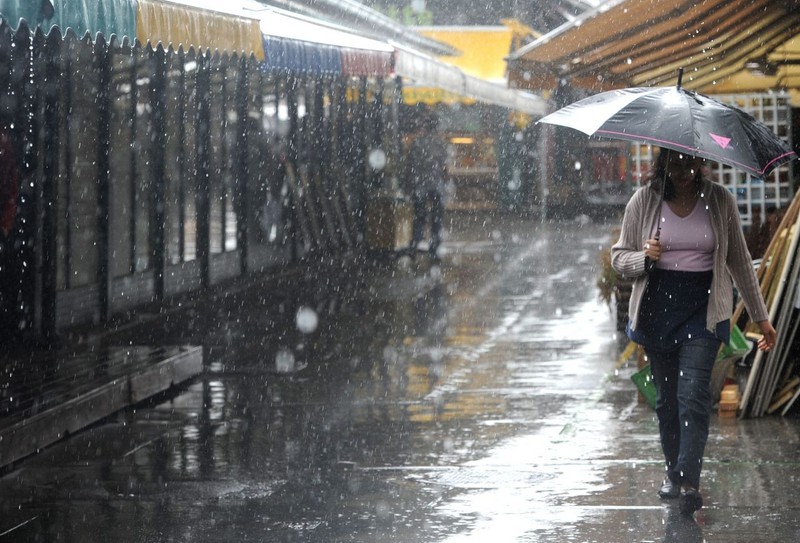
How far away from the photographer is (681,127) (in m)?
5.90

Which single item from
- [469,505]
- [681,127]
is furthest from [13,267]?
[681,127]

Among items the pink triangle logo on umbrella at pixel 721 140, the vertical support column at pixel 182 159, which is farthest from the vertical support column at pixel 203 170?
the pink triangle logo on umbrella at pixel 721 140

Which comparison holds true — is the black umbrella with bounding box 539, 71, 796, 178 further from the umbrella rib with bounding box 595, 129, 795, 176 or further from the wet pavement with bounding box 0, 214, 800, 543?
the wet pavement with bounding box 0, 214, 800, 543

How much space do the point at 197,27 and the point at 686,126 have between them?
4544mm

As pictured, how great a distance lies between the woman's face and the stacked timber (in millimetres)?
2216

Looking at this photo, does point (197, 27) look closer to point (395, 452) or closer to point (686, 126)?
point (395, 452)

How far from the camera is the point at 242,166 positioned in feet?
59.6

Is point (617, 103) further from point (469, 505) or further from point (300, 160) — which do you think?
point (300, 160)

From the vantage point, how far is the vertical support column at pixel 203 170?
16391mm

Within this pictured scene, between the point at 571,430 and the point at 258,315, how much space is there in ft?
21.7

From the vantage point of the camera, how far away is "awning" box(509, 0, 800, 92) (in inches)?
481

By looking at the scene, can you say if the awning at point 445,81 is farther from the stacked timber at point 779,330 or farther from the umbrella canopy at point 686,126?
the umbrella canopy at point 686,126

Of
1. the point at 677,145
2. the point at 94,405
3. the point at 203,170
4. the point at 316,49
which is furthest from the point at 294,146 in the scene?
the point at 677,145

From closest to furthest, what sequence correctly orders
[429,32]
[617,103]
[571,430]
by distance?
[617,103], [571,430], [429,32]
